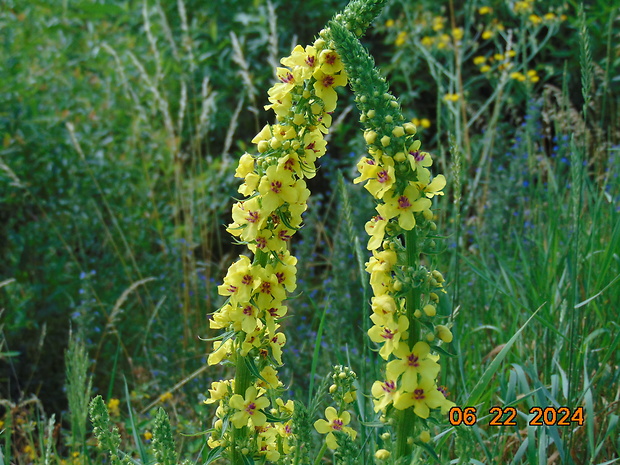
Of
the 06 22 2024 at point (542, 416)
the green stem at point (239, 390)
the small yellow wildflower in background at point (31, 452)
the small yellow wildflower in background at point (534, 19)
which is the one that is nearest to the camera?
the green stem at point (239, 390)

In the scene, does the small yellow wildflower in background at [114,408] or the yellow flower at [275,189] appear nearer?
the yellow flower at [275,189]

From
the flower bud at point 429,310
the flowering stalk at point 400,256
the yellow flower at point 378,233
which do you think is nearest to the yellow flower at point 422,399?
the flowering stalk at point 400,256

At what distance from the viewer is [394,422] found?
4.73 feet

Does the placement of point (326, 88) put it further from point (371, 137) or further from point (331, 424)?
point (331, 424)

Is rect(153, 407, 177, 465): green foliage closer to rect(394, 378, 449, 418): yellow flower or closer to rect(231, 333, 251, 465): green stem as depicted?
rect(231, 333, 251, 465): green stem

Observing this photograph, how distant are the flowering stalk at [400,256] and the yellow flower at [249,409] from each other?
0.32 metres

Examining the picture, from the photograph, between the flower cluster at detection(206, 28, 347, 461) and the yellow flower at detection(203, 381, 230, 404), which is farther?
the yellow flower at detection(203, 381, 230, 404)

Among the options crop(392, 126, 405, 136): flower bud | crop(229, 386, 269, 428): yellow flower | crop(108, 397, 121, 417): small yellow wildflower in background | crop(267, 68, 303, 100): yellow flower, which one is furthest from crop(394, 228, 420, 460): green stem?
crop(108, 397, 121, 417): small yellow wildflower in background

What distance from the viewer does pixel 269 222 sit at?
5.25 feet

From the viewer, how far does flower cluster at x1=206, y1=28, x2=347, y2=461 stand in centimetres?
155

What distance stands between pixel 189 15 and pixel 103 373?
3451mm

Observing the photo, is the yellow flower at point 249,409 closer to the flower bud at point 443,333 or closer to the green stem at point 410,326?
the green stem at point 410,326

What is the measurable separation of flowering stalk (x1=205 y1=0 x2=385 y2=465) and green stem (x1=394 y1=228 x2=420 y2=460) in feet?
0.97

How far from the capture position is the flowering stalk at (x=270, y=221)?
155cm
